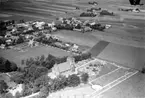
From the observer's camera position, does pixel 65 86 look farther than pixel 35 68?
No

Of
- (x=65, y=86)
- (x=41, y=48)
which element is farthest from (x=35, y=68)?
(x=41, y=48)

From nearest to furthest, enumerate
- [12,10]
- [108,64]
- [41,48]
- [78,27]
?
[108,64]
[41,48]
[78,27]
[12,10]

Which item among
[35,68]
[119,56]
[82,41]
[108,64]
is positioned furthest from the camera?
[82,41]

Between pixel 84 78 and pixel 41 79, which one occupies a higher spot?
pixel 41 79

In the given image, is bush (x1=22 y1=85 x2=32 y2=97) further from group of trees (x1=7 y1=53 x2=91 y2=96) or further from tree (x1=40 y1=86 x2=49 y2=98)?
tree (x1=40 y1=86 x2=49 y2=98)

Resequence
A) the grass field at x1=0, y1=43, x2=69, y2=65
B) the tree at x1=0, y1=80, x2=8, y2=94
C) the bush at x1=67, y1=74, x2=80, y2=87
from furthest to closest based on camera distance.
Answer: the grass field at x1=0, y1=43, x2=69, y2=65 → the bush at x1=67, y1=74, x2=80, y2=87 → the tree at x1=0, y1=80, x2=8, y2=94

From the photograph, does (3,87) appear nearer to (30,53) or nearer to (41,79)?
(41,79)

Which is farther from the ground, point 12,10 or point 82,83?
point 12,10

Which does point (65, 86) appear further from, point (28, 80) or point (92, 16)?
point (92, 16)

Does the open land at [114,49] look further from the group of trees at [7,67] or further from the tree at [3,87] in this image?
the tree at [3,87]

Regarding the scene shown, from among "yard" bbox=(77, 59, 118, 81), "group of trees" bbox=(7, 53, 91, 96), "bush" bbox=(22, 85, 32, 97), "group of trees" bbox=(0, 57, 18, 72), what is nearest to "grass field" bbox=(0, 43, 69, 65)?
"group of trees" bbox=(0, 57, 18, 72)

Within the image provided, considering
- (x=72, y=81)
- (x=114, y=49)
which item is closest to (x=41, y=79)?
(x=72, y=81)
